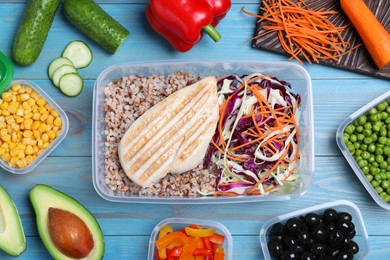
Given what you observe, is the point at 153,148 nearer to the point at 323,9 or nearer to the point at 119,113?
the point at 119,113

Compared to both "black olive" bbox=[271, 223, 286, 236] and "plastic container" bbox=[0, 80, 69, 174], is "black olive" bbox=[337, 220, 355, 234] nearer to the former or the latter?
"black olive" bbox=[271, 223, 286, 236]

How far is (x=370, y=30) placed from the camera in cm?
230

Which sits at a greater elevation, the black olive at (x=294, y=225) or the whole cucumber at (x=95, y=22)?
the whole cucumber at (x=95, y=22)

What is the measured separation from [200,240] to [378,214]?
2.40 ft

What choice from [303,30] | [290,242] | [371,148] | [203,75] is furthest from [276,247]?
[303,30]

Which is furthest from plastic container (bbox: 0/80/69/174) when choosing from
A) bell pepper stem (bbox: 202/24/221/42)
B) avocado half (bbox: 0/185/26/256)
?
bell pepper stem (bbox: 202/24/221/42)

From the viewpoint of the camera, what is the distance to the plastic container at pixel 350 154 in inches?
90.7

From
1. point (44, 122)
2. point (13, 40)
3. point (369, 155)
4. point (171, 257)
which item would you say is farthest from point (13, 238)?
point (369, 155)

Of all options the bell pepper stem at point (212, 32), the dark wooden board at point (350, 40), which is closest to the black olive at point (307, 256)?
the dark wooden board at point (350, 40)

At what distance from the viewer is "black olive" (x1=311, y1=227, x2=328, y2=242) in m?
2.25

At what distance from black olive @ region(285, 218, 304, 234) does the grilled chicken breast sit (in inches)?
16.9

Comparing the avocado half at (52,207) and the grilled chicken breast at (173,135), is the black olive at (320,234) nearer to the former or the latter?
the grilled chicken breast at (173,135)

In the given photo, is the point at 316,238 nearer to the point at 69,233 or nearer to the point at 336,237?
the point at 336,237

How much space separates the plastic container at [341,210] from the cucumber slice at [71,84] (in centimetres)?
92
